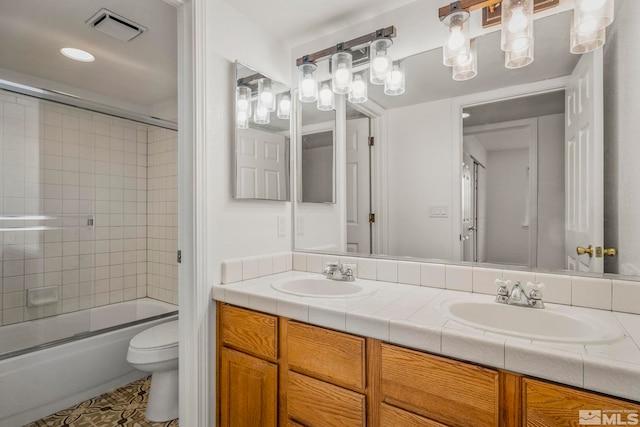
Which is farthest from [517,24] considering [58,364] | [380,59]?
[58,364]

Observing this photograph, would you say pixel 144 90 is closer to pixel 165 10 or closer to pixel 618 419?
pixel 165 10

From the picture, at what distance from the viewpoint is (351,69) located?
5.70 feet

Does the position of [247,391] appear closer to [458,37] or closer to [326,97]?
[326,97]

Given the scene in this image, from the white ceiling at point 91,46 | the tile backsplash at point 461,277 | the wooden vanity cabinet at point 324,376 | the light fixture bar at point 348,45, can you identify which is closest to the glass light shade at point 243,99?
the light fixture bar at point 348,45

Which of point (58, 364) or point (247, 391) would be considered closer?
point (247, 391)

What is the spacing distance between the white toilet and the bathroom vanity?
0.55m

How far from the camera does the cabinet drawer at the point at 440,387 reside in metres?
0.86

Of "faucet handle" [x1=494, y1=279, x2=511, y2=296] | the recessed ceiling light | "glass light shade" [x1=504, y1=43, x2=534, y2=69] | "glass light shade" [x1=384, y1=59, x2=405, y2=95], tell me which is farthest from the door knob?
the recessed ceiling light

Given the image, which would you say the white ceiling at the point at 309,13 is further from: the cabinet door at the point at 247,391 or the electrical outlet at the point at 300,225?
the cabinet door at the point at 247,391

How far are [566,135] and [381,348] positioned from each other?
107 cm

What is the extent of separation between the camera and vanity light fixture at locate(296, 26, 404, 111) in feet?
5.27

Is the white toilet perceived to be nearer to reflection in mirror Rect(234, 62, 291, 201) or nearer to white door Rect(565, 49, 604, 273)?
reflection in mirror Rect(234, 62, 291, 201)

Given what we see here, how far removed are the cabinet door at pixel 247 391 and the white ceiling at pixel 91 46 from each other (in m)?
1.72

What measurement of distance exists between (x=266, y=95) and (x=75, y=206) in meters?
1.95
